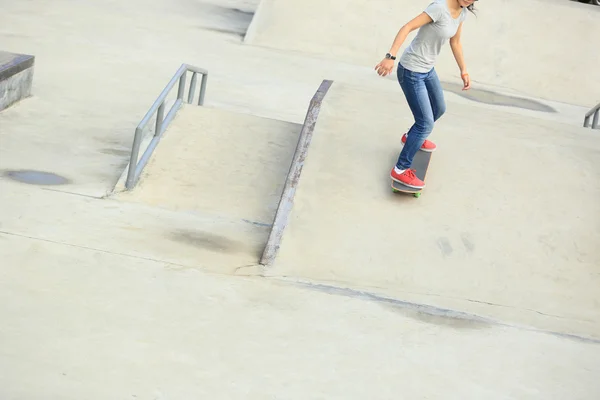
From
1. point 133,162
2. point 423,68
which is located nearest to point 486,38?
point 423,68

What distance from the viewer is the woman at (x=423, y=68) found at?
285 inches

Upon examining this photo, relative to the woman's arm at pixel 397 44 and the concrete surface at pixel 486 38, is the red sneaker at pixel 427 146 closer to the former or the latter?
the woman's arm at pixel 397 44

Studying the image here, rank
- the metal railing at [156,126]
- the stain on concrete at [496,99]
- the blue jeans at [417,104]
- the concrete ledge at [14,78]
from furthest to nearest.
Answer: the stain on concrete at [496,99], the concrete ledge at [14,78], the metal railing at [156,126], the blue jeans at [417,104]

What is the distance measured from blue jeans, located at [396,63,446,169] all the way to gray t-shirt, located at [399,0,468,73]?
9 cm

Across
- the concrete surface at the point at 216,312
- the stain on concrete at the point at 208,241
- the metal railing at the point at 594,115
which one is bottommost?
the stain on concrete at the point at 208,241

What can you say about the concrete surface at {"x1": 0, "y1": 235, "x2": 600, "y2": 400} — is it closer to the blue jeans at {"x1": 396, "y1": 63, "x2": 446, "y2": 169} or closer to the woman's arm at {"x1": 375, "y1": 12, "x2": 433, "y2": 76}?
the blue jeans at {"x1": 396, "y1": 63, "x2": 446, "y2": 169}

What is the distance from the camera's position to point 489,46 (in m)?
17.2

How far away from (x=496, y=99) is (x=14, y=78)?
29.0 feet

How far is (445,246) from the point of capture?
24.0 feet

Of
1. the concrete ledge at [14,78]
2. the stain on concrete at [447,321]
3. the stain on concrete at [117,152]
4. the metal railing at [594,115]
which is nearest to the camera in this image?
the stain on concrete at [447,321]

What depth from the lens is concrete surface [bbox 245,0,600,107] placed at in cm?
1672

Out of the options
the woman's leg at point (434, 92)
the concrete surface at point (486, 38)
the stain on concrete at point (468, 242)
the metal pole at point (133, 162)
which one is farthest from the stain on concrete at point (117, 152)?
the concrete surface at point (486, 38)

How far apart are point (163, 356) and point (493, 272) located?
315 cm

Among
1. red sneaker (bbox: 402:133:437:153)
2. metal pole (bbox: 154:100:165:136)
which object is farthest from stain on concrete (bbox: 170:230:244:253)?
red sneaker (bbox: 402:133:437:153)
